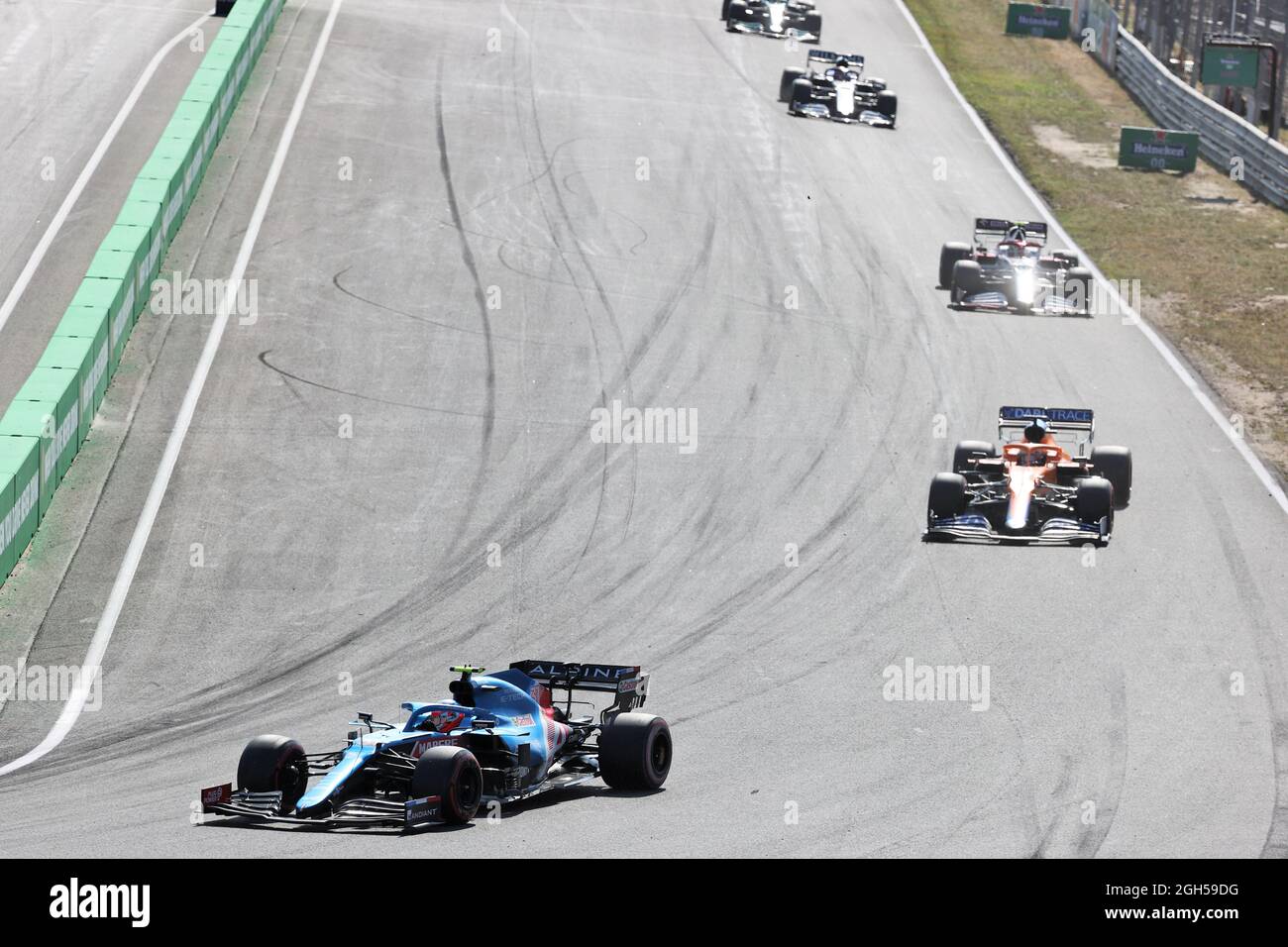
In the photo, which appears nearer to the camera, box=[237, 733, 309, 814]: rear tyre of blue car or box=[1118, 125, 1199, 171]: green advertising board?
box=[237, 733, 309, 814]: rear tyre of blue car

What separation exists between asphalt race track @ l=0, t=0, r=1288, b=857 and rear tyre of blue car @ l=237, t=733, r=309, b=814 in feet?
1.27

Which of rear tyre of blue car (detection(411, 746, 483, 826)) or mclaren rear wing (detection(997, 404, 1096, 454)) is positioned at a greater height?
rear tyre of blue car (detection(411, 746, 483, 826))

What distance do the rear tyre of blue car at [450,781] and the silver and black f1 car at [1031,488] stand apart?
31.8 ft

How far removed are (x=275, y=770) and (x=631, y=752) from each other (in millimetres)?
2641

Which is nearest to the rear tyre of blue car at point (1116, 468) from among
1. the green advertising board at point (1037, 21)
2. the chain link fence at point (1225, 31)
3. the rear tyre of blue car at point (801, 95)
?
the rear tyre of blue car at point (801, 95)

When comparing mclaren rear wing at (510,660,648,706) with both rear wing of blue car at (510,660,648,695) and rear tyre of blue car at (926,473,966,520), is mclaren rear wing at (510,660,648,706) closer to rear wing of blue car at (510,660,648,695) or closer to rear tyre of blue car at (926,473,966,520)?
rear wing of blue car at (510,660,648,695)

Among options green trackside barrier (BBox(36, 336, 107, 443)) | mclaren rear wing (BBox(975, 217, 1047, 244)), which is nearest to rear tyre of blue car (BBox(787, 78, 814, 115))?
mclaren rear wing (BBox(975, 217, 1047, 244))

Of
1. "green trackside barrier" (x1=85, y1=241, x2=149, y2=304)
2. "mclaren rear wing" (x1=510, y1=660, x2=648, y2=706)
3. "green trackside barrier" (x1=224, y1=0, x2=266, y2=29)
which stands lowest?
"green trackside barrier" (x1=85, y1=241, x2=149, y2=304)

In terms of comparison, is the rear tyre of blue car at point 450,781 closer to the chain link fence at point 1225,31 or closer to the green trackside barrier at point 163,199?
the green trackside barrier at point 163,199

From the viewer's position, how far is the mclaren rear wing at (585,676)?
13.6 metres

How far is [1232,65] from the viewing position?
39750 millimetres

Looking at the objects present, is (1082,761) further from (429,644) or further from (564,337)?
(564,337)

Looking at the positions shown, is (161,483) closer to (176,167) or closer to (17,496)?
(17,496)

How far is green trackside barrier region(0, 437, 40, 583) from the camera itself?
1844 centimetres
